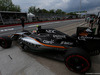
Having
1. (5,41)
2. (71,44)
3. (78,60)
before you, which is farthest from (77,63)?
(5,41)

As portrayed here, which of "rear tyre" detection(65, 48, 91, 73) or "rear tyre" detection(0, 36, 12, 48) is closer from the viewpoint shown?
"rear tyre" detection(65, 48, 91, 73)

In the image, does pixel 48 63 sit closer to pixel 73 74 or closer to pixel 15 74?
pixel 73 74

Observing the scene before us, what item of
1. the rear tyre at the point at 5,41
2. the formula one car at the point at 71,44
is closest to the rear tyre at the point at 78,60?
the formula one car at the point at 71,44

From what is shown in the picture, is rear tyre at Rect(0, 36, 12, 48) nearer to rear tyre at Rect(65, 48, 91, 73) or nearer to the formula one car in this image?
the formula one car

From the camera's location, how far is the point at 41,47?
7.96ft

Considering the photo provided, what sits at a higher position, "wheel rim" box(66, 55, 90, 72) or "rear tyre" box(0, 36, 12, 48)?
"rear tyre" box(0, 36, 12, 48)

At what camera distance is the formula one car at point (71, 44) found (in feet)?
5.60

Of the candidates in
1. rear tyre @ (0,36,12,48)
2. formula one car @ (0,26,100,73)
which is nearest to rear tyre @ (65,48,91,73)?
formula one car @ (0,26,100,73)

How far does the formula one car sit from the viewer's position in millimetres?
1707

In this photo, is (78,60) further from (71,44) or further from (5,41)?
(5,41)

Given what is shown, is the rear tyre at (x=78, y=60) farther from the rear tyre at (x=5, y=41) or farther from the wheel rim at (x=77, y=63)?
the rear tyre at (x=5, y=41)

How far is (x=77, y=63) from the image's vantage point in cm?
180

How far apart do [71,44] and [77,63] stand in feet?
2.17

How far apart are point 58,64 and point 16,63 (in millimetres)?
1454
